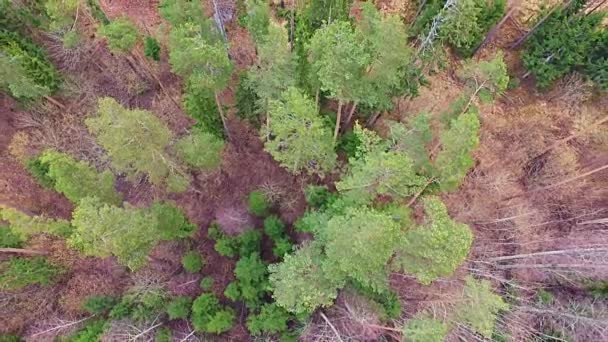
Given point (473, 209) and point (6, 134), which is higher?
point (473, 209)

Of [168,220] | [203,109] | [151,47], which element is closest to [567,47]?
[203,109]

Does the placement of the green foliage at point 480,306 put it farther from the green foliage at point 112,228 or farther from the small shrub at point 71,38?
the small shrub at point 71,38

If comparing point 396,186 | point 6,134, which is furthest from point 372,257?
point 6,134

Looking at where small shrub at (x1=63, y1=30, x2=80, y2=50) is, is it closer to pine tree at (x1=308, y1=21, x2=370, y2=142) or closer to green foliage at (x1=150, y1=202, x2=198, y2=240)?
green foliage at (x1=150, y1=202, x2=198, y2=240)

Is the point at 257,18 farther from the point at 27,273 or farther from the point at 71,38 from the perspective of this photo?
the point at 27,273

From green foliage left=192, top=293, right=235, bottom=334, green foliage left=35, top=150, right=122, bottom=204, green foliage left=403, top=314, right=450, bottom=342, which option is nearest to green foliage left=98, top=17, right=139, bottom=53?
green foliage left=35, top=150, right=122, bottom=204

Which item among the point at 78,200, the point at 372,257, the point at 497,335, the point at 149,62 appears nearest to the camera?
the point at 372,257

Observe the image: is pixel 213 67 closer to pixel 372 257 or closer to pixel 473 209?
pixel 372 257

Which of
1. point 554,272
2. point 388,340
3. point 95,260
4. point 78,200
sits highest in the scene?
point 554,272

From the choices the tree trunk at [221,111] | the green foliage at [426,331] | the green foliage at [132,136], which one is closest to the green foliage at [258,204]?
the tree trunk at [221,111]
